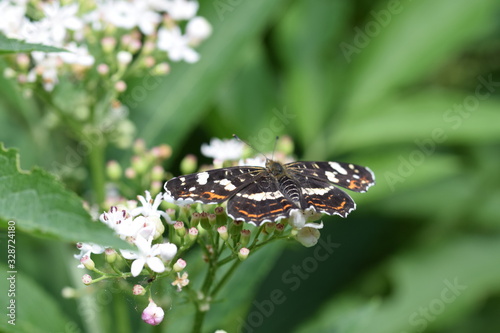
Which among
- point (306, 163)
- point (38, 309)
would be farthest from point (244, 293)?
point (38, 309)

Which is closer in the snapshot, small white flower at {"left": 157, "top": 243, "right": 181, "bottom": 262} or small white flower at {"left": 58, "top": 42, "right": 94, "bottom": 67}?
small white flower at {"left": 157, "top": 243, "right": 181, "bottom": 262}

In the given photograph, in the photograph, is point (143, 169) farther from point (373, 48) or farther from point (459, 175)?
point (459, 175)

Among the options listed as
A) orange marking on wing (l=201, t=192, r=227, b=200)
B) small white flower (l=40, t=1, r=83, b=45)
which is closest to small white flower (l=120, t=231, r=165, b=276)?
orange marking on wing (l=201, t=192, r=227, b=200)

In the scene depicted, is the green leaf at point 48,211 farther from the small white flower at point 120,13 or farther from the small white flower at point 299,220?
the small white flower at point 120,13

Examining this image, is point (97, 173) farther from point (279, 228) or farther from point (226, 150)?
point (279, 228)

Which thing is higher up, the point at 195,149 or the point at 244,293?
the point at 195,149

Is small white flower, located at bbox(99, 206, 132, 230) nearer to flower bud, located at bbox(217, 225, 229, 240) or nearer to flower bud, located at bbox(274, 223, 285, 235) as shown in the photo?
flower bud, located at bbox(217, 225, 229, 240)

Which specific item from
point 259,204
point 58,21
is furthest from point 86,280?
point 58,21
